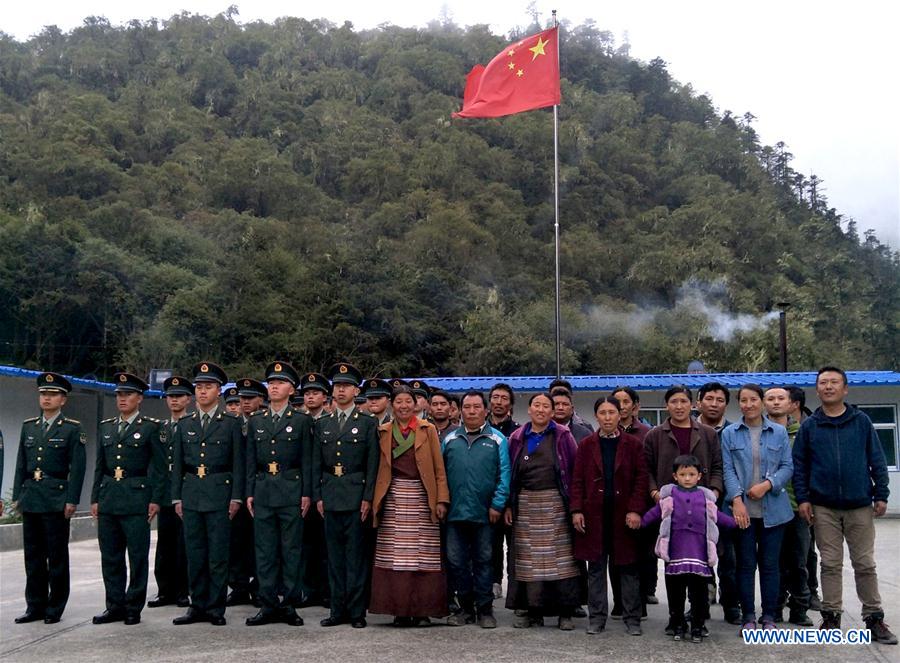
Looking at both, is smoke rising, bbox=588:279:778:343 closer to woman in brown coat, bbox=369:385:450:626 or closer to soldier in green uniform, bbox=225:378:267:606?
soldier in green uniform, bbox=225:378:267:606

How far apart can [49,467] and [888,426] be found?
14343mm

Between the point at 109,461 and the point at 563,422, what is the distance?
11.2 ft

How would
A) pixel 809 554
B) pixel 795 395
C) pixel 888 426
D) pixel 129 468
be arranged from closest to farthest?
pixel 129 468 → pixel 809 554 → pixel 795 395 → pixel 888 426

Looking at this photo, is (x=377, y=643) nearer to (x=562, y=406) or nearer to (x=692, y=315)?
(x=562, y=406)

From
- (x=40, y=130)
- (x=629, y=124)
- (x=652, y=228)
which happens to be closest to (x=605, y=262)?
(x=652, y=228)

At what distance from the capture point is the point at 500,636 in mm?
5973

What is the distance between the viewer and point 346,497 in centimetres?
641

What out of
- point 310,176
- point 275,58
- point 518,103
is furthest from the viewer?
point 275,58

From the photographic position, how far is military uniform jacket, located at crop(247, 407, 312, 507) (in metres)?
6.46

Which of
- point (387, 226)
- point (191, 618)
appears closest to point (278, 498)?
point (191, 618)

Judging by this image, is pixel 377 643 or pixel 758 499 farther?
pixel 758 499

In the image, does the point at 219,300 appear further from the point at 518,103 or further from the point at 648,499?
the point at 648,499

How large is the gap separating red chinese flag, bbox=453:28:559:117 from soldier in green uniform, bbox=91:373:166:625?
9617 millimetres

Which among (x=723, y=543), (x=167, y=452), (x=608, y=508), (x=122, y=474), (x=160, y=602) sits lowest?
(x=160, y=602)
